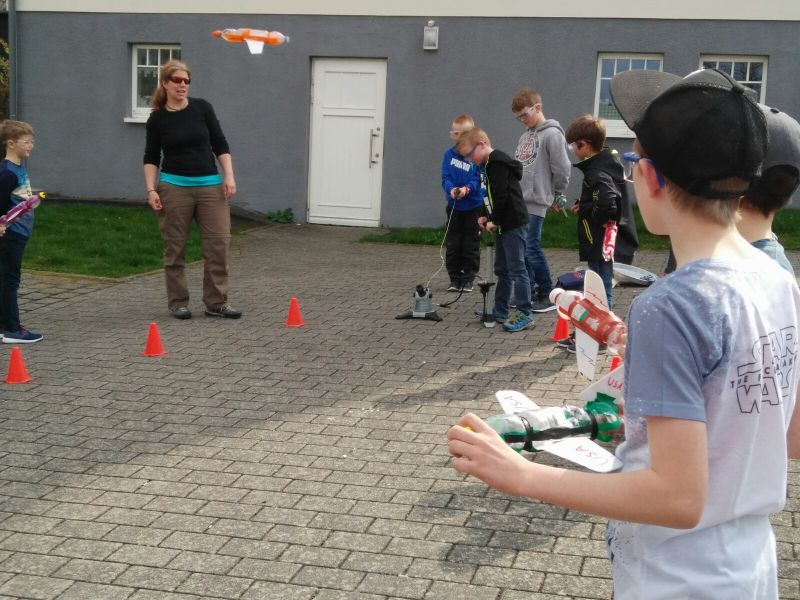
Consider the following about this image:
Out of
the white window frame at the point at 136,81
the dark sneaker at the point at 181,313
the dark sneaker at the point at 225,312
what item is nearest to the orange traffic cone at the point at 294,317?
the dark sneaker at the point at 225,312

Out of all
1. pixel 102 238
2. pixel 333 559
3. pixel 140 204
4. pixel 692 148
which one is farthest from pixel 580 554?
pixel 140 204

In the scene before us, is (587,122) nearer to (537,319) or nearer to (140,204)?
(537,319)

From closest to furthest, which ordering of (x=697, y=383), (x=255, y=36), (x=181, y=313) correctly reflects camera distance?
1. (x=697, y=383)
2. (x=181, y=313)
3. (x=255, y=36)

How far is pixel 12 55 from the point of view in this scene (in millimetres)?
18422

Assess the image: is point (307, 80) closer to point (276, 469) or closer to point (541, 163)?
point (541, 163)

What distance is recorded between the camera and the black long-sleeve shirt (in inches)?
361

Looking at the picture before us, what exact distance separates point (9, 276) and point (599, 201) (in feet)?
15.8

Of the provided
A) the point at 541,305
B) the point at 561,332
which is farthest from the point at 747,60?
the point at 561,332

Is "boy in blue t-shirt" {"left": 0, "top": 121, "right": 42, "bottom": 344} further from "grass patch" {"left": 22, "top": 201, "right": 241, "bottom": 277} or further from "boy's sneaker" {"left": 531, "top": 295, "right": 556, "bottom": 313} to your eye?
"boy's sneaker" {"left": 531, "top": 295, "right": 556, "bottom": 313}

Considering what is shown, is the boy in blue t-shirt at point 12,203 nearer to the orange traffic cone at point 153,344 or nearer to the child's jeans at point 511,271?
the orange traffic cone at point 153,344

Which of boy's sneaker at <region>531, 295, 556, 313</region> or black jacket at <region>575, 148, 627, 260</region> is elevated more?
black jacket at <region>575, 148, 627, 260</region>

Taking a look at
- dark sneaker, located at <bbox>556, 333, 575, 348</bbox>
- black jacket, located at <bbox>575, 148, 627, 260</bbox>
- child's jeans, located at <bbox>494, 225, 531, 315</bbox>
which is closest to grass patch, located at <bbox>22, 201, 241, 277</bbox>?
child's jeans, located at <bbox>494, 225, 531, 315</bbox>

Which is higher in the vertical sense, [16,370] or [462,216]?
[462,216]

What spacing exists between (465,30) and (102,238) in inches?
257
